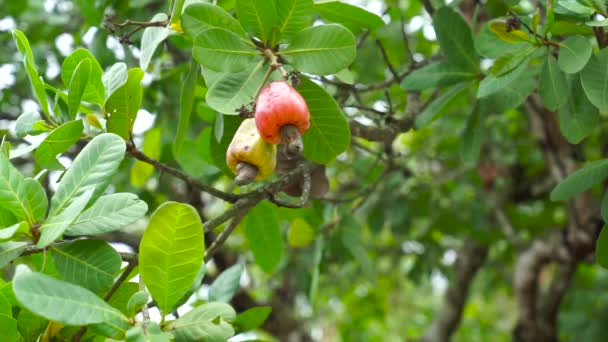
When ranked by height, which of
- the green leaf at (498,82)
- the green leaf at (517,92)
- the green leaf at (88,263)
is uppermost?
the green leaf at (498,82)

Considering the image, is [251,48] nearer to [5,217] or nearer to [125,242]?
[5,217]

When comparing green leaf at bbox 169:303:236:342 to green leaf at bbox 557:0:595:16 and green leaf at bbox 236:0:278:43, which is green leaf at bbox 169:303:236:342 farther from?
green leaf at bbox 557:0:595:16

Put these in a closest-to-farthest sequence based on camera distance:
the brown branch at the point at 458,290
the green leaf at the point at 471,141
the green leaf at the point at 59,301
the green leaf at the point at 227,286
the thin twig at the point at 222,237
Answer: the green leaf at the point at 59,301, the thin twig at the point at 222,237, the green leaf at the point at 227,286, the green leaf at the point at 471,141, the brown branch at the point at 458,290

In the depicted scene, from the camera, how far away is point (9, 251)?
95cm

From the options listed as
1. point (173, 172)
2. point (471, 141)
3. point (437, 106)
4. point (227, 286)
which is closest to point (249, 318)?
point (227, 286)

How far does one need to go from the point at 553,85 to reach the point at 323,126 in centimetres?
39

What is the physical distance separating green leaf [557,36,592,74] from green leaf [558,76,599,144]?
4.5 inches

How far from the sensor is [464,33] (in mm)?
1502

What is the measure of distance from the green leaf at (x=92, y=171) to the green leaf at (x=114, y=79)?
206mm

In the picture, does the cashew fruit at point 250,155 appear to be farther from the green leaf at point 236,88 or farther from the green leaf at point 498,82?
the green leaf at point 498,82

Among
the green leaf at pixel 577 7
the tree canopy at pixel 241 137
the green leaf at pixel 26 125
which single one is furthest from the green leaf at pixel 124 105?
the green leaf at pixel 577 7

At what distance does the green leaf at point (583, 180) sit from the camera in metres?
1.29

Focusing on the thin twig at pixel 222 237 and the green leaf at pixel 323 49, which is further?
the thin twig at pixel 222 237

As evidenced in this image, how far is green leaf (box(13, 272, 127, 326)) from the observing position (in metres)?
Answer: 0.81
